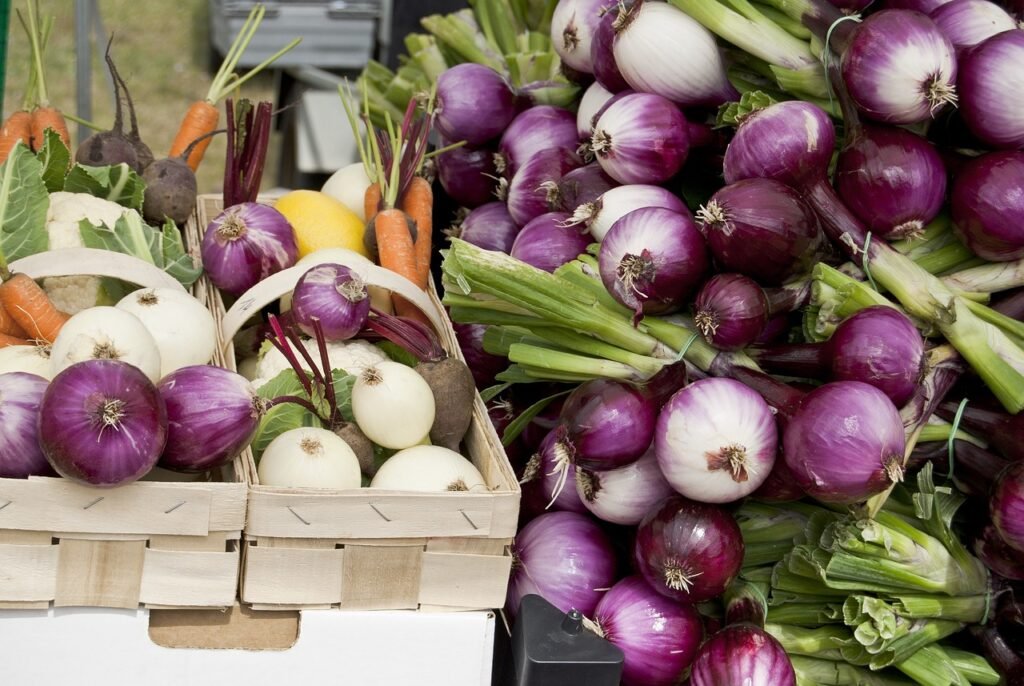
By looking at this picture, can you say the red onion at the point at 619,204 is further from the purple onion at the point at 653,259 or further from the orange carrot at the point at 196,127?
the orange carrot at the point at 196,127

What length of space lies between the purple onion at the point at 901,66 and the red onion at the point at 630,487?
53 cm

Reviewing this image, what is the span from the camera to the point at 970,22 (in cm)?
138

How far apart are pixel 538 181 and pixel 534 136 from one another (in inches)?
5.9

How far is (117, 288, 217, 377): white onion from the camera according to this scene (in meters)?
1.29

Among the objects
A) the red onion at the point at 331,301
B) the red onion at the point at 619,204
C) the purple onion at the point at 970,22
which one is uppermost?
the purple onion at the point at 970,22

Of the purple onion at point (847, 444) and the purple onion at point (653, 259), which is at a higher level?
the purple onion at point (653, 259)

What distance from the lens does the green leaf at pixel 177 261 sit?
1.57 meters

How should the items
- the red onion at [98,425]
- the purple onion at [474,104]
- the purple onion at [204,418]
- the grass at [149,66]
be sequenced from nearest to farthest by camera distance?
1. the red onion at [98,425]
2. the purple onion at [204,418]
3. the purple onion at [474,104]
4. the grass at [149,66]

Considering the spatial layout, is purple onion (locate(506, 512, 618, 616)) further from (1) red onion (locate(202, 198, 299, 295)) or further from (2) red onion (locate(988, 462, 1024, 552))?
(1) red onion (locate(202, 198, 299, 295))

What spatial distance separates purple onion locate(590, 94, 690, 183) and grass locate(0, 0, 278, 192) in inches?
131

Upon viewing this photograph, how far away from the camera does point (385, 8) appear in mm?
4535

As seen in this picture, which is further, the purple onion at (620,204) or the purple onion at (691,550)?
the purple onion at (620,204)

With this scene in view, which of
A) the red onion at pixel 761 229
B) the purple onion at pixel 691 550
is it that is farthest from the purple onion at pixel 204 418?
the red onion at pixel 761 229

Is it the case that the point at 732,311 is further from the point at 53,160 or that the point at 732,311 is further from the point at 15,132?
the point at 15,132
